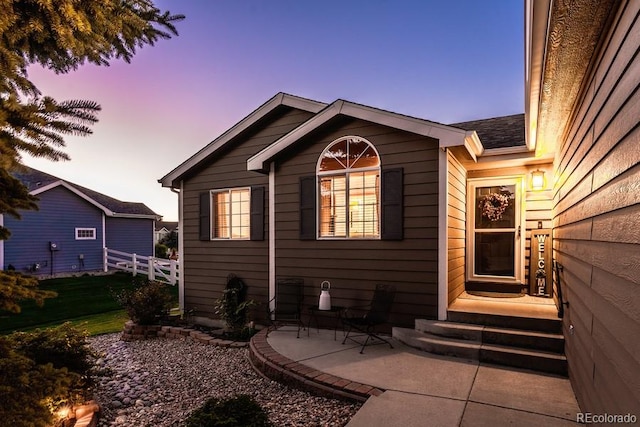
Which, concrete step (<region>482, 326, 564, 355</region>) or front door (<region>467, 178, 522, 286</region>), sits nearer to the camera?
concrete step (<region>482, 326, 564, 355</region>)

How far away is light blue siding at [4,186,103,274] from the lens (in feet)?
46.1

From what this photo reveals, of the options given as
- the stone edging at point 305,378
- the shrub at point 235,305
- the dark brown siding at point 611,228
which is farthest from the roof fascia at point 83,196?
the dark brown siding at point 611,228

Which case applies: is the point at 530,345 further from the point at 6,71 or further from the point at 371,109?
the point at 6,71

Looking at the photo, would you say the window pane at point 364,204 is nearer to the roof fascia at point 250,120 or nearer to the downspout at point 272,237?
the downspout at point 272,237

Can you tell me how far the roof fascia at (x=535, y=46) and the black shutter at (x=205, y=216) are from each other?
6104 millimetres

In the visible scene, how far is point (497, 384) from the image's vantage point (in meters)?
3.48

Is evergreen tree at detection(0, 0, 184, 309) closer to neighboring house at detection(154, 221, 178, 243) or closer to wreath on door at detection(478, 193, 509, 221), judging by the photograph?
wreath on door at detection(478, 193, 509, 221)

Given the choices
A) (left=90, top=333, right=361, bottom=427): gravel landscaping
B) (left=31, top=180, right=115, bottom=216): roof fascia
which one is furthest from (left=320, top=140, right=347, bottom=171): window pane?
(left=31, top=180, right=115, bottom=216): roof fascia

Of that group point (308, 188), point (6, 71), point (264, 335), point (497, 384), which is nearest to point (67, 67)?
point (6, 71)

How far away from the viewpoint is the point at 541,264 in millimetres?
5957

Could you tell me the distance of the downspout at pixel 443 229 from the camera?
4898 millimetres

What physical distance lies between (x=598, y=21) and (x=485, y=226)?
5059 millimetres

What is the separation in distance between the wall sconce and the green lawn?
769cm

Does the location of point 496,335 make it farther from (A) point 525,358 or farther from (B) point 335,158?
(B) point 335,158
